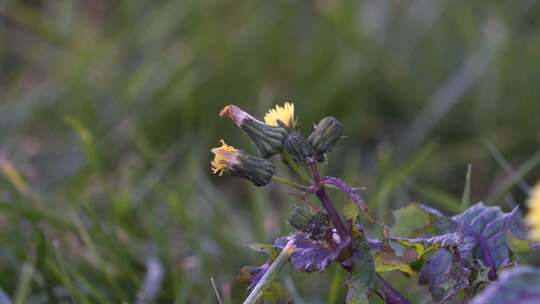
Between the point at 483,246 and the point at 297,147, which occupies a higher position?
the point at 297,147

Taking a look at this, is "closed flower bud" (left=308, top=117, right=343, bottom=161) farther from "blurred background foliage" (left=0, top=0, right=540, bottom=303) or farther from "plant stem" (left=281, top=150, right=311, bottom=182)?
"blurred background foliage" (left=0, top=0, right=540, bottom=303)

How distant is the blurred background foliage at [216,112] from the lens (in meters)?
1.52

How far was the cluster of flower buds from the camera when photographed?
0.94 meters

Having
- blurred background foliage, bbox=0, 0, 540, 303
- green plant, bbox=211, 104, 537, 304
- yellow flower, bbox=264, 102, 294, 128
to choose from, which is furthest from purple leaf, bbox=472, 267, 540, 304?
blurred background foliage, bbox=0, 0, 540, 303

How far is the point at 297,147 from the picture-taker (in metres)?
0.93

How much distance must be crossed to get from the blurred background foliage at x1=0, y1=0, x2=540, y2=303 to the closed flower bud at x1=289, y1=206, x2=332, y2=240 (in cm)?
47

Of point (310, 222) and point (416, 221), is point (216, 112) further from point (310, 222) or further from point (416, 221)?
point (310, 222)

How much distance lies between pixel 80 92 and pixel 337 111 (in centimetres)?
63

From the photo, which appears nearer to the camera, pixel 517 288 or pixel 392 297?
pixel 517 288

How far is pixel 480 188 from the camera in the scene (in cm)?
196

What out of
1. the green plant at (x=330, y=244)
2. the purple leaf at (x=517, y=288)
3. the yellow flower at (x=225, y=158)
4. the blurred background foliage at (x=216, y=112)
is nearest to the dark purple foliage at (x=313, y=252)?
the green plant at (x=330, y=244)

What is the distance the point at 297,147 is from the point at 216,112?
1351 millimetres

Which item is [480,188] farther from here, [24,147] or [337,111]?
[24,147]

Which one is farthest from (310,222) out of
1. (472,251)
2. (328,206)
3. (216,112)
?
(216,112)
